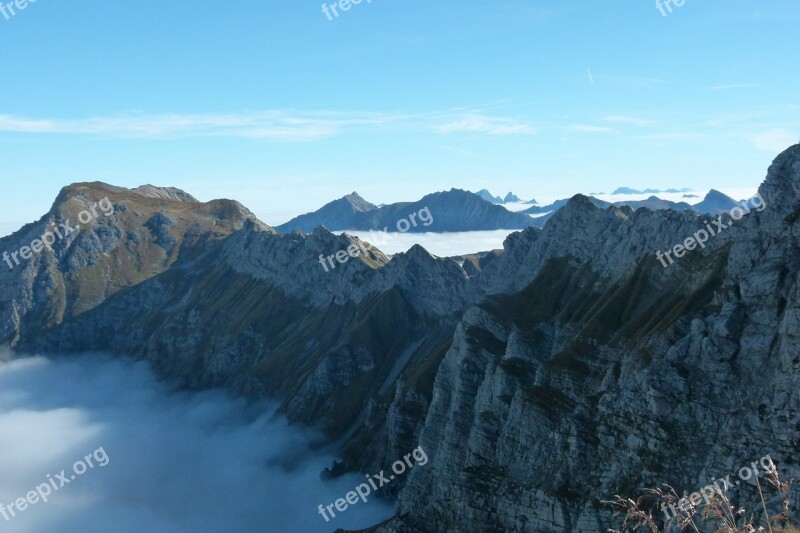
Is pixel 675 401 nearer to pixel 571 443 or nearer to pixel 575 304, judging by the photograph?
pixel 571 443

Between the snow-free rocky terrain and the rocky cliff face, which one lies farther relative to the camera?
the snow-free rocky terrain

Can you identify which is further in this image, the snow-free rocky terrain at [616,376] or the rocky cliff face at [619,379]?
the snow-free rocky terrain at [616,376]

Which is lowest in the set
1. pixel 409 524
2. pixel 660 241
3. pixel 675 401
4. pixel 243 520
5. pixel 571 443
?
pixel 243 520

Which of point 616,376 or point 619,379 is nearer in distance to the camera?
point 619,379

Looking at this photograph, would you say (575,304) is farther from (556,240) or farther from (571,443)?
(571,443)

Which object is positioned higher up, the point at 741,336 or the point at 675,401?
the point at 741,336

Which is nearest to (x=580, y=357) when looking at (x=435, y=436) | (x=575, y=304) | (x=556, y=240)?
(x=575, y=304)

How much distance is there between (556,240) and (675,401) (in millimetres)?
92417

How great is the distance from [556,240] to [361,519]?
10122 centimetres

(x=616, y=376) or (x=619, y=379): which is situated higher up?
(x=616, y=376)

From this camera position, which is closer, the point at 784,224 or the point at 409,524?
the point at 784,224

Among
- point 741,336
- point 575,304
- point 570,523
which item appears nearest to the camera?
point 741,336

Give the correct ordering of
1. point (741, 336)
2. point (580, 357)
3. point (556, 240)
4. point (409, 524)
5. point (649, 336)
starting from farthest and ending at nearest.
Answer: point (556, 240)
point (409, 524)
point (580, 357)
point (649, 336)
point (741, 336)

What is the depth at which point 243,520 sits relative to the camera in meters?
197
